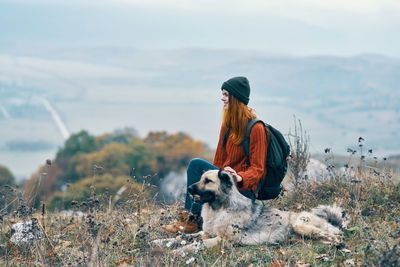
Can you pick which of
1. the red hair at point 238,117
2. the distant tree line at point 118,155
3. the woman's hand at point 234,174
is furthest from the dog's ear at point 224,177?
the distant tree line at point 118,155

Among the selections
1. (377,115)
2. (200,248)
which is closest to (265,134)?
(200,248)

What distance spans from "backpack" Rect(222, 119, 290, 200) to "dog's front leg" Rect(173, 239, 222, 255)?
0.76 m

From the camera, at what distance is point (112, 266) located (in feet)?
16.1

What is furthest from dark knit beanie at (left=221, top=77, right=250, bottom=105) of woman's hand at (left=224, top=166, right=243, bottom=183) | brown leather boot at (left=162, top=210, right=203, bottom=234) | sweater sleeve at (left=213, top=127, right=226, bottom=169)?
brown leather boot at (left=162, top=210, right=203, bottom=234)

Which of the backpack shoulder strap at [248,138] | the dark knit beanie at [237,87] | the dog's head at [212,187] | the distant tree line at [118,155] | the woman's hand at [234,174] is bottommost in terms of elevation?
the distant tree line at [118,155]

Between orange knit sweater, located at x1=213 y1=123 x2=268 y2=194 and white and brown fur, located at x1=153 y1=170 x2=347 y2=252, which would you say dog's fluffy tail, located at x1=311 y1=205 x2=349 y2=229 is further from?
orange knit sweater, located at x1=213 y1=123 x2=268 y2=194

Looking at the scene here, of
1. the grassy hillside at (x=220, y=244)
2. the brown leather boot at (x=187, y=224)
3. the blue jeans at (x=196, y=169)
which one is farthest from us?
the brown leather boot at (x=187, y=224)

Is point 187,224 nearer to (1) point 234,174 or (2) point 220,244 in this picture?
→ (2) point 220,244

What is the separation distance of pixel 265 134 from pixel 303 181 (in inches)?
95.2

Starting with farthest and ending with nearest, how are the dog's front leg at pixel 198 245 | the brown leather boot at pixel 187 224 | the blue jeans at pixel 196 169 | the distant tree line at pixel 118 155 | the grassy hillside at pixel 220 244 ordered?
1. the distant tree line at pixel 118 155
2. the brown leather boot at pixel 187 224
3. the blue jeans at pixel 196 169
4. the dog's front leg at pixel 198 245
5. the grassy hillside at pixel 220 244

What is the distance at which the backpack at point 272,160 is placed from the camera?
5371 mm

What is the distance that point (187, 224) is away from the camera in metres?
5.89

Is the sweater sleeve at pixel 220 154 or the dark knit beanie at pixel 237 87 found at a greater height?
the dark knit beanie at pixel 237 87

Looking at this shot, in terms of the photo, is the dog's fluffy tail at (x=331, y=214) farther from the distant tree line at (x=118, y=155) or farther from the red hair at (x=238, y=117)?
the distant tree line at (x=118, y=155)
